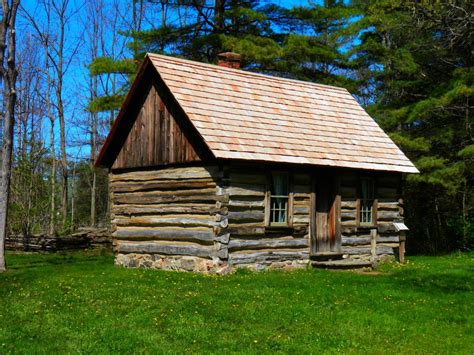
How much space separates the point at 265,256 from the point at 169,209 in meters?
2.98

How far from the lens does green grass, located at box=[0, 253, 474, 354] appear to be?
8.87m

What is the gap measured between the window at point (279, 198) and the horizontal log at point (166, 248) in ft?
6.83

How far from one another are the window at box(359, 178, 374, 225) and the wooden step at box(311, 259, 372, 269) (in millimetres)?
1669

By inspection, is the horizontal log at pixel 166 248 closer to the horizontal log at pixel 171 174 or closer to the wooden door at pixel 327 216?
the horizontal log at pixel 171 174

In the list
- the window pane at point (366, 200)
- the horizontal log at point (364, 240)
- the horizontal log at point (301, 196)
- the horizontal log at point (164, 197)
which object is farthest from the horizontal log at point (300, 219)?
the window pane at point (366, 200)

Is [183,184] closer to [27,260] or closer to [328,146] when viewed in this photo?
[328,146]

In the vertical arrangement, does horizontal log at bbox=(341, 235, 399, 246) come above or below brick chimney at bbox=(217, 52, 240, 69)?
below

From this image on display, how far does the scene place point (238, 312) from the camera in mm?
10805

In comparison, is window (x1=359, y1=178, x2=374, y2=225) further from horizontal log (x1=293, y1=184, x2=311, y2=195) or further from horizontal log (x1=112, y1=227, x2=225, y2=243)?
horizontal log (x1=112, y1=227, x2=225, y2=243)

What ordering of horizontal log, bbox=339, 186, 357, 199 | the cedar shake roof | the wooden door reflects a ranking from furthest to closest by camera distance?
horizontal log, bbox=339, 186, 357, 199 < the wooden door < the cedar shake roof

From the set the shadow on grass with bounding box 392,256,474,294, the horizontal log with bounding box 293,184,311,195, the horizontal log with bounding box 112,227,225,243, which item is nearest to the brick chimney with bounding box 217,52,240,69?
the horizontal log with bounding box 293,184,311,195

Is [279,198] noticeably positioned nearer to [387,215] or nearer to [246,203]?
[246,203]

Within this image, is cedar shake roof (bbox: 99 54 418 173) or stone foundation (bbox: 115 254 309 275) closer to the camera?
stone foundation (bbox: 115 254 309 275)

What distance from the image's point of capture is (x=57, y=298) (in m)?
12.3
